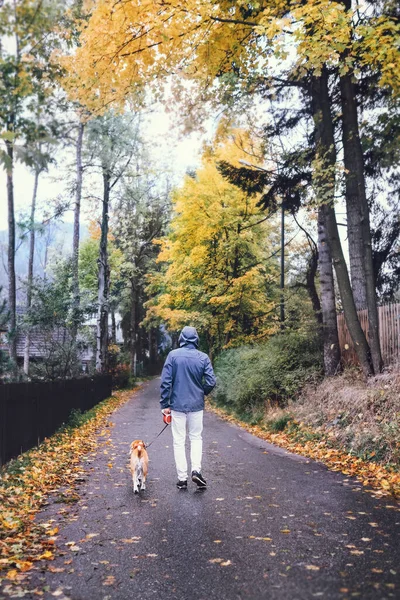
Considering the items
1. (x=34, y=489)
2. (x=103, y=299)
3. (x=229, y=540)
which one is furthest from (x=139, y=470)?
(x=103, y=299)

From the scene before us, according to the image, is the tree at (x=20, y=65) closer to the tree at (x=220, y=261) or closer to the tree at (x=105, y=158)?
the tree at (x=105, y=158)

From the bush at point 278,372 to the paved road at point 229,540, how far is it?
6.16 m

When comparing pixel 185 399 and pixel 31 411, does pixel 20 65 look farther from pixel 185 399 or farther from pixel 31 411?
pixel 31 411

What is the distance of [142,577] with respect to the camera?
A: 385 cm

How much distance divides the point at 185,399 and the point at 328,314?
310 inches

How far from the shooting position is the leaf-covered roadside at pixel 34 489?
4.41m

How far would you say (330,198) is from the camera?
37.0 ft

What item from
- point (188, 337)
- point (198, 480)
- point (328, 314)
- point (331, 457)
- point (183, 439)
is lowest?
point (331, 457)

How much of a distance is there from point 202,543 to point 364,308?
9.78m

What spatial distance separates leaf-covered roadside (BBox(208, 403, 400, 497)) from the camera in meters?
6.79

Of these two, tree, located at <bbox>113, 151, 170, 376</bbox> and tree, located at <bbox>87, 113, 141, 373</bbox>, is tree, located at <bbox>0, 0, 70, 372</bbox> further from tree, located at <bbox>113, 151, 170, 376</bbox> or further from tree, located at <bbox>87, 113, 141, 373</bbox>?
tree, located at <bbox>113, 151, 170, 376</bbox>

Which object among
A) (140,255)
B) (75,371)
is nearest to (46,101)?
(75,371)

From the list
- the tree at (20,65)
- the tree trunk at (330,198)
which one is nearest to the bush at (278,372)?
the tree trunk at (330,198)

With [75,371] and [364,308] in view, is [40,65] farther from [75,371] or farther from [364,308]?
[75,371]
